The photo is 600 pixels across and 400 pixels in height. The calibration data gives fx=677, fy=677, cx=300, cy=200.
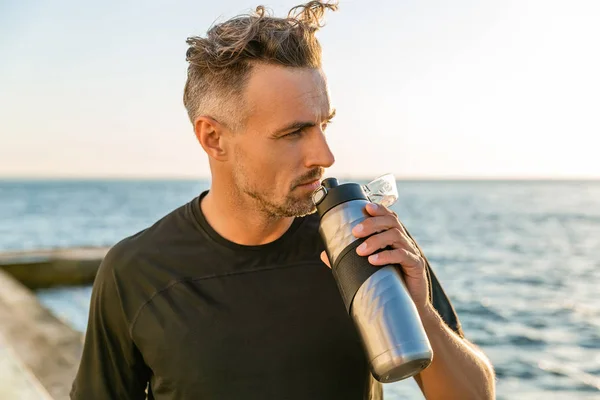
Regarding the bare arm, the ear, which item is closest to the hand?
the bare arm

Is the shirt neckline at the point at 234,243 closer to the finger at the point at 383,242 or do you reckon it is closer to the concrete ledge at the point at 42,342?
the finger at the point at 383,242

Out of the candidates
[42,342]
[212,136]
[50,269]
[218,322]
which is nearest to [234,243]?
[218,322]

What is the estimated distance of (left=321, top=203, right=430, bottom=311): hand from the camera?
6.25ft

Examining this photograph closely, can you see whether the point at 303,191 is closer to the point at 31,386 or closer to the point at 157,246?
the point at 157,246

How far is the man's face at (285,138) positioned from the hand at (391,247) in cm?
33

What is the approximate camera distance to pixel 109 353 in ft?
8.43

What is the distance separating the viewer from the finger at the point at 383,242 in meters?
1.90

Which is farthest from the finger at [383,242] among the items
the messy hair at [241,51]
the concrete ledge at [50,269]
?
the concrete ledge at [50,269]

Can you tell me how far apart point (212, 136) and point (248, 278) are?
57 centimetres

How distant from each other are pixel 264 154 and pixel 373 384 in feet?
3.02

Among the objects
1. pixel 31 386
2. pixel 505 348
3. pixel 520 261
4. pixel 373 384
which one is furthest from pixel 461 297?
pixel 373 384

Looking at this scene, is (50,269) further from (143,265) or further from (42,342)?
(143,265)

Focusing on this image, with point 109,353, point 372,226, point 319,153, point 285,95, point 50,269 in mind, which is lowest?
point 50,269

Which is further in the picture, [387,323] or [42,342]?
[42,342]
